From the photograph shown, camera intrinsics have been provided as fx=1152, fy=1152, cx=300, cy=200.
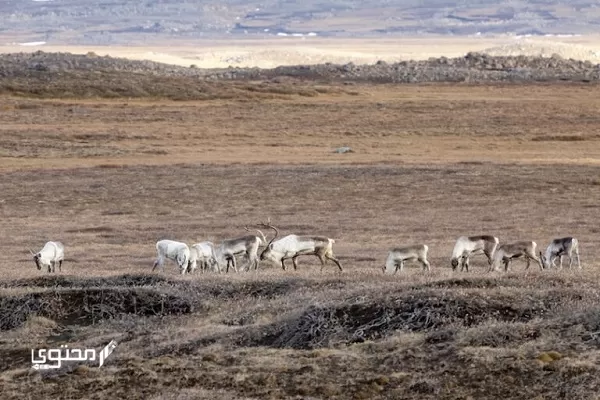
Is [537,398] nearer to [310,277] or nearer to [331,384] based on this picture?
[331,384]

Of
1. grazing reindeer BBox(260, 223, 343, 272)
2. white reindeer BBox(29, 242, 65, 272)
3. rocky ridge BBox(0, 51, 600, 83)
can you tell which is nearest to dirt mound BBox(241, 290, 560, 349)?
grazing reindeer BBox(260, 223, 343, 272)

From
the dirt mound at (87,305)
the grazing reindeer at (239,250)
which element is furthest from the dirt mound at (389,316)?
the grazing reindeer at (239,250)

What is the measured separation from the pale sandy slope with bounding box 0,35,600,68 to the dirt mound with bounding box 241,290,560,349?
115772 millimetres

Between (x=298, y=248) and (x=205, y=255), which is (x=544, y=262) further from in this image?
(x=205, y=255)

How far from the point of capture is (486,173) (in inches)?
1385

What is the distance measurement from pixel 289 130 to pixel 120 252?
99.5ft

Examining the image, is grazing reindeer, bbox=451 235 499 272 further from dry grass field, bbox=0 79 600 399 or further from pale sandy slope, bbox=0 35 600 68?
pale sandy slope, bbox=0 35 600 68

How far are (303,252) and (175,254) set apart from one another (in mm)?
2080

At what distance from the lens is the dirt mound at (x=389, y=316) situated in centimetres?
1094

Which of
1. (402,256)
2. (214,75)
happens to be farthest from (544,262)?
(214,75)

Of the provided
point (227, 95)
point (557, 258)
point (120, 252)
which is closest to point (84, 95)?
point (227, 95)

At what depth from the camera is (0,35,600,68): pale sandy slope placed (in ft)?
435

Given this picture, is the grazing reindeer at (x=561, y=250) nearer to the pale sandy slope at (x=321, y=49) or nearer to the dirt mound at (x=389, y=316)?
the dirt mound at (x=389, y=316)

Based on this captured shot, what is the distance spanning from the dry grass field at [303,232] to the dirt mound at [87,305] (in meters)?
0.03
